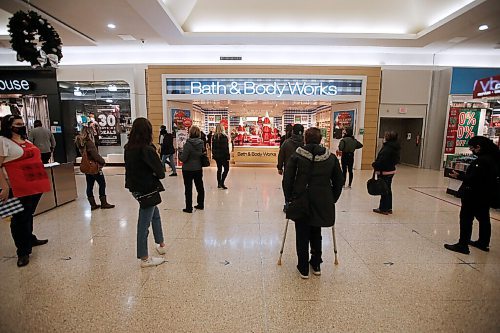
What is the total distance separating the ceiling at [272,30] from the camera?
19.3 ft

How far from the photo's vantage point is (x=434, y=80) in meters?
8.95

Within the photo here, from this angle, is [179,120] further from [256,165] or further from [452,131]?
[452,131]

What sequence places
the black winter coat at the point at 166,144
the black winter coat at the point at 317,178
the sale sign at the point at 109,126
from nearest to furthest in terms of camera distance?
the black winter coat at the point at 317,178 → the black winter coat at the point at 166,144 → the sale sign at the point at 109,126

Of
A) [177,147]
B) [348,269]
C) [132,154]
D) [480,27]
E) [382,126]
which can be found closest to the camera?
[132,154]

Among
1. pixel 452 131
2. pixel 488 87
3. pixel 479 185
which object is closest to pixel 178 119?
pixel 479 185

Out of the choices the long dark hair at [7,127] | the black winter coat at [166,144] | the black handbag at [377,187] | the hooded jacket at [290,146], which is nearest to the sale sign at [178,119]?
the black winter coat at [166,144]

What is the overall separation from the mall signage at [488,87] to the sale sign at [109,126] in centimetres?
1096

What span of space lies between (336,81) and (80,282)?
8720 millimetres

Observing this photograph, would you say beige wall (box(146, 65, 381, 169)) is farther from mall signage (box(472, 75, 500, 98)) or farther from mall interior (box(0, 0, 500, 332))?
mall signage (box(472, 75, 500, 98))

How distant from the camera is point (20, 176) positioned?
105 inches

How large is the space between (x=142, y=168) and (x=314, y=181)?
1633 mm

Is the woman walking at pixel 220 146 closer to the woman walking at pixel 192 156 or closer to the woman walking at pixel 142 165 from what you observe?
the woman walking at pixel 192 156

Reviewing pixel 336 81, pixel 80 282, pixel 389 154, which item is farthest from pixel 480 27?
pixel 80 282

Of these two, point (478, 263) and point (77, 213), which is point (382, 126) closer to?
point (478, 263)
